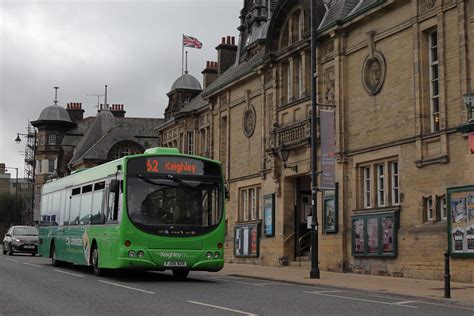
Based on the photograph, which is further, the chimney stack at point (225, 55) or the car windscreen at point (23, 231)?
the chimney stack at point (225, 55)

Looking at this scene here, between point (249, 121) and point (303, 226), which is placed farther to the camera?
point (249, 121)

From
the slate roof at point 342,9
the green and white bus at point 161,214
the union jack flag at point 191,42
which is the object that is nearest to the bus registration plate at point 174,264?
the green and white bus at point 161,214

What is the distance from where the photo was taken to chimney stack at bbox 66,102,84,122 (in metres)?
92.4

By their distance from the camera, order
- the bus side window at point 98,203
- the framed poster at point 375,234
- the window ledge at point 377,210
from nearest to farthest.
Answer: the bus side window at point 98,203 → the framed poster at point 375,234 → the window ledge at point 377,210

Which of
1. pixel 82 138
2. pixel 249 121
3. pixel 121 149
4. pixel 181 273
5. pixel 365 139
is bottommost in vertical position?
pixel 181 273

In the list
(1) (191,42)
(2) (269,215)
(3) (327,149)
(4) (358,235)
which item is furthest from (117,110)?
(4) (358,235)

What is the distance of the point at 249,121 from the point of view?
35.7 m

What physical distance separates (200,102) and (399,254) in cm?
2340

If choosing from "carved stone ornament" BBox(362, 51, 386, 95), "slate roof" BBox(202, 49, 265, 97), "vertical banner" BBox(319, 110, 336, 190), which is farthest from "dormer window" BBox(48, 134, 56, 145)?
"carved stone ornament" BBox(362, 51, 386, 95)

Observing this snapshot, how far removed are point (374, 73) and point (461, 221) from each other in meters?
7.15

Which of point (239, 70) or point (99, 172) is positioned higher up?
point (239, 70)

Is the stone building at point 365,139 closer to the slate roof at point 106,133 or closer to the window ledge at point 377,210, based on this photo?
the window ledge at point 377,210

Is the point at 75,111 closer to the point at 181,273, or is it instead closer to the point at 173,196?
the point at 181,273

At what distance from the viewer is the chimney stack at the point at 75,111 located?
9238 centimetres
